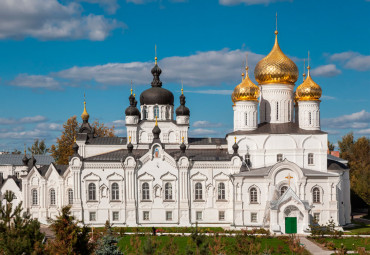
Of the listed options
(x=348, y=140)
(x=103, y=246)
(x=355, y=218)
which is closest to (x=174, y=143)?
(x=355, y=218)

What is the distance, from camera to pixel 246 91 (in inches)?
1505

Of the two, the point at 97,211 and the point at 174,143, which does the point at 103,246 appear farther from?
the point at 174,143

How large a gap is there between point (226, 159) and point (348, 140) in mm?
29405

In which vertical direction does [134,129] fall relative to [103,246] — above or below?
above

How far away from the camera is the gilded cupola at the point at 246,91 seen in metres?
38.2

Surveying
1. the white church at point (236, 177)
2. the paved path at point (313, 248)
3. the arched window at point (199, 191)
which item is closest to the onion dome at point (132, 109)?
the white church at point (236, 177)

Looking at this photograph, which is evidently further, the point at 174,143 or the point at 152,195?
the point at 174,143

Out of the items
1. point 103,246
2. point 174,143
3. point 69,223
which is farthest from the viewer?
point 174,143

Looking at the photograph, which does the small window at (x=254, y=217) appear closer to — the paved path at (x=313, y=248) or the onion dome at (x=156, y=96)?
the paved path at (x=313, y=248)

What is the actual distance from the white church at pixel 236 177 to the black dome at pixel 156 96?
3.60 m

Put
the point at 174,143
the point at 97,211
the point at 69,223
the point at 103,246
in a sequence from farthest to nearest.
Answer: the point at 174,143 < the point at 97,211 < the point at 103,246 < the point at 69,223

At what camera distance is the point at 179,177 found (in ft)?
120

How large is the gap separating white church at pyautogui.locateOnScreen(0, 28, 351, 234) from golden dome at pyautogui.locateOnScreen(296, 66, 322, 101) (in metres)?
0.07

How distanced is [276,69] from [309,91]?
296 cm
